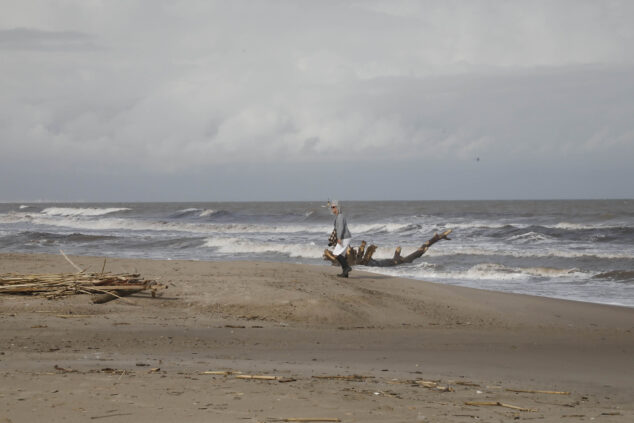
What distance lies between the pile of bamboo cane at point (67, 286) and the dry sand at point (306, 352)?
0.17m

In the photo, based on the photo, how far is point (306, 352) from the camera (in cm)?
760

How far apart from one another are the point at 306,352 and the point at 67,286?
3.93 metres

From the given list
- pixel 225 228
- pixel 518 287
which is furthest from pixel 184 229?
pixel 518 287

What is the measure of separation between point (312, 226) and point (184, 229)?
27.8 feet

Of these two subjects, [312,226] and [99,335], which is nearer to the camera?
[99,335]

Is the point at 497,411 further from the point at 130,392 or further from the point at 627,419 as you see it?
the point at 130,392

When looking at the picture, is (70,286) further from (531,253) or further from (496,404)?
(531,253)

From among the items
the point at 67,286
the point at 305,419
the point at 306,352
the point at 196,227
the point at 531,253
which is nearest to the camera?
the point at 305,419

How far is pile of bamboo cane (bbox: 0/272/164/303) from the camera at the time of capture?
378 inches

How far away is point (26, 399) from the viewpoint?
461 centimetres

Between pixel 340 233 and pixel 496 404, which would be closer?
pixel 496 404

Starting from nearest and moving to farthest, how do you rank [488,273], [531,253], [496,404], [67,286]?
[496,404]
[67,286]
[488,273]
[531,253]

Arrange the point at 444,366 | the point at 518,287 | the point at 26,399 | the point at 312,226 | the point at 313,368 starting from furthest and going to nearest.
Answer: the point at 312,226, the point at 518,287, the point at 444,366, the point at 313,368, the point at 26,399

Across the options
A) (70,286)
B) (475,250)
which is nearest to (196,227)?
(475,250)
